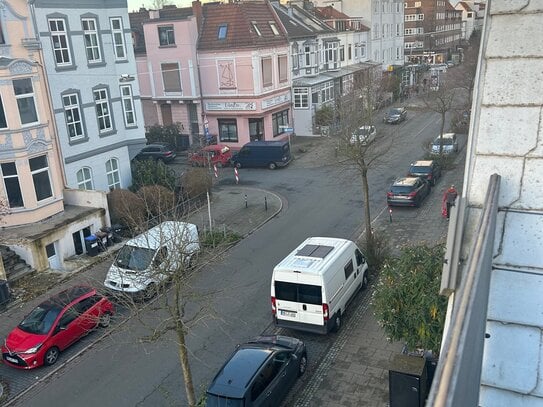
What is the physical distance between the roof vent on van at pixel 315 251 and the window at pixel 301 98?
88.1 feet

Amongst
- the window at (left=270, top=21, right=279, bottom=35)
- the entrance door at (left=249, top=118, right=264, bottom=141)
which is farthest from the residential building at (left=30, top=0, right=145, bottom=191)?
the window at (left=270, top=21, right=279, bottom=35)

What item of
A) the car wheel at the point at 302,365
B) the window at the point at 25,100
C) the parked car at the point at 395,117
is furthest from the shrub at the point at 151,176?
the parked car at the point at 395,117

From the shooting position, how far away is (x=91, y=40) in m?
23.3

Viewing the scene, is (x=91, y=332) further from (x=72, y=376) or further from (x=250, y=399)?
(x=250, y=399)

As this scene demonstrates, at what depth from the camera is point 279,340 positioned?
1219 cm

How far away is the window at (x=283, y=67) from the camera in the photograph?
37394 mm

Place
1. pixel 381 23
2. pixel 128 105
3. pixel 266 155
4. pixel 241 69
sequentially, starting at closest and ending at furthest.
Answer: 1. pixel 128 105
2. pixel 266 155
3. pixel 241 69
4. pixel 381 23

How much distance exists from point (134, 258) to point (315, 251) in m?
5.83

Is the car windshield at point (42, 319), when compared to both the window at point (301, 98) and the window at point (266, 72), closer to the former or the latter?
the window at point (266, 72)

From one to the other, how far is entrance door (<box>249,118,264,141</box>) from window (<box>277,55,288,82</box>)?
12.8ft

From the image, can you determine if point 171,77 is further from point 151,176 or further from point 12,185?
point 12,185

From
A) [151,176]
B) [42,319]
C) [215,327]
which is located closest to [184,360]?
[215,327]

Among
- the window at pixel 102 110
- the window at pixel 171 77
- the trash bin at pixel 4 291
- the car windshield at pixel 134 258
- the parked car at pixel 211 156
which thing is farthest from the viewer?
the window at pixel 171 77

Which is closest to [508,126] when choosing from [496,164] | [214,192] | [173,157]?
[496,164]
